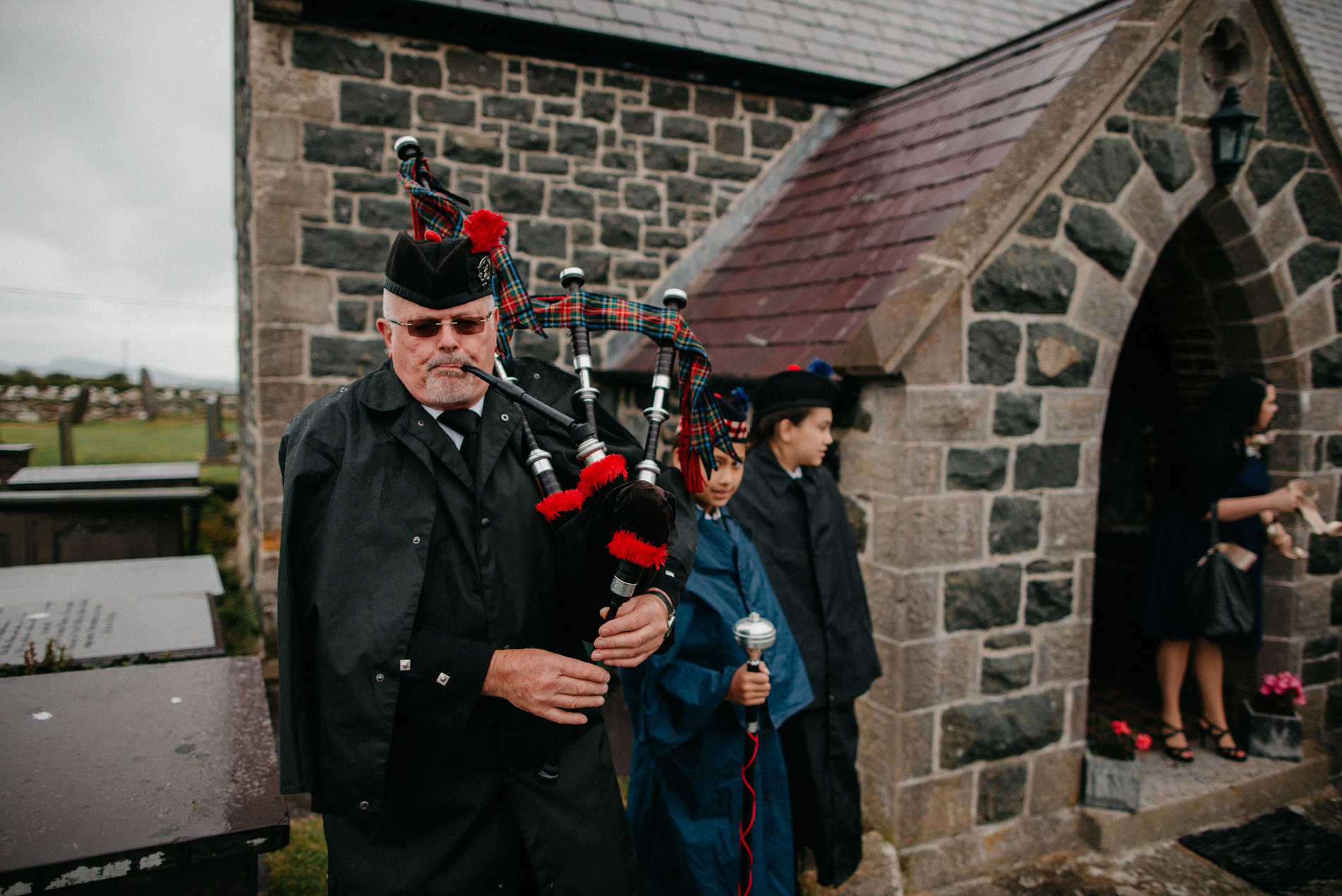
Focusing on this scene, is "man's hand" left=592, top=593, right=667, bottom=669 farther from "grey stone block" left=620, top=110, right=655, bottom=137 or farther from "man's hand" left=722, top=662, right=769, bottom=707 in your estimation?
"grey stone block" left=620, top=110, right=655, bottom=137

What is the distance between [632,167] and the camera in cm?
557

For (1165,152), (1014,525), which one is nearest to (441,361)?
(1014,525)

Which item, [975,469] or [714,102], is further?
[714,102]

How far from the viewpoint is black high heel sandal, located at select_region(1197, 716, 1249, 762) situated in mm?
4352

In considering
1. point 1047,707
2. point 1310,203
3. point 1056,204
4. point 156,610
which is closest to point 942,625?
point 1047,707

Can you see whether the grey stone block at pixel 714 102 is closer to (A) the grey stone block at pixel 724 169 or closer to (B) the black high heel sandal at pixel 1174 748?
(A) the grey stone block at pixel 724 169

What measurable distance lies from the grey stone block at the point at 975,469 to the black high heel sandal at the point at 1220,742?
2367 mm

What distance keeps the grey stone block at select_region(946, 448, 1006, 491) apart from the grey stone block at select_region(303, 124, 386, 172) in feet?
12.8

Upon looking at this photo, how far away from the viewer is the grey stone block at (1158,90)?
11.7 feet

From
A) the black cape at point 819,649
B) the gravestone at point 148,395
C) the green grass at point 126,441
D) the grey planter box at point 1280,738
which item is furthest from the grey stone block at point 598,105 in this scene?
the gravestone at point 148,395

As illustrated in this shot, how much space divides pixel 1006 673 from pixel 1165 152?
8.41 feet

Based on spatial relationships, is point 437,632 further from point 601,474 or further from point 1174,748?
point 1174,748

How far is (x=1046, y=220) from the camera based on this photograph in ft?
11.3

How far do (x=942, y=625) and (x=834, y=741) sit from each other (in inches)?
33.6
